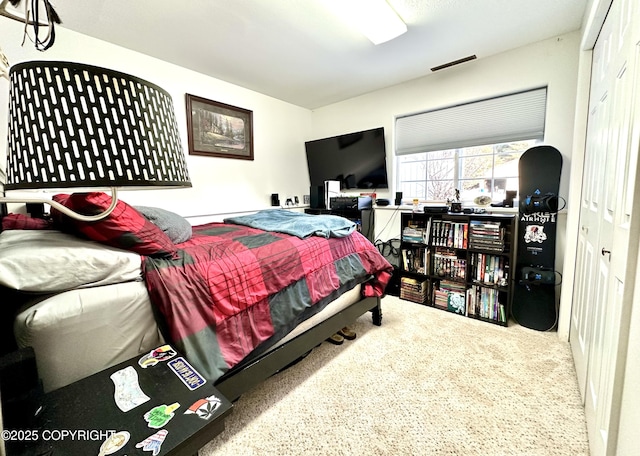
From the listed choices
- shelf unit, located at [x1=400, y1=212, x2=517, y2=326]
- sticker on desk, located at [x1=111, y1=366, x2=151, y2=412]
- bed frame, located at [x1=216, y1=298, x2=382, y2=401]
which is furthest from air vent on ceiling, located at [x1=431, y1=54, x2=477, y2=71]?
sticker on desk, located at [x1=111, y1=366, x2=151, y2=412]

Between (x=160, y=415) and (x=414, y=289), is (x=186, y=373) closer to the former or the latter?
(x=160, y=415)

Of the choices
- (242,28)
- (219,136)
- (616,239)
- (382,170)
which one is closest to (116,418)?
(616,239)

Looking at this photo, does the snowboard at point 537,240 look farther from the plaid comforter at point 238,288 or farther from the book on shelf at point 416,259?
the plaid comforter at point 238,288

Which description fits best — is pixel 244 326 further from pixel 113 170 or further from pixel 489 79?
pixel 489 79

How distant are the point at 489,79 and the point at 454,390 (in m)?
2.83

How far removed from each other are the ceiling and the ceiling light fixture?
70 millimetres

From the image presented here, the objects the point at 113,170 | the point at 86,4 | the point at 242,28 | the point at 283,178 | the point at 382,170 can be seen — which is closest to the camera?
the point at 113,170

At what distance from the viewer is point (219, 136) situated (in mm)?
3215

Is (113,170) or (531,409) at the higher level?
(113,170)

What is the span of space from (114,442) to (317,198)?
135 inches

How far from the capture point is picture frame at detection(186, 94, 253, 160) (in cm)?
299

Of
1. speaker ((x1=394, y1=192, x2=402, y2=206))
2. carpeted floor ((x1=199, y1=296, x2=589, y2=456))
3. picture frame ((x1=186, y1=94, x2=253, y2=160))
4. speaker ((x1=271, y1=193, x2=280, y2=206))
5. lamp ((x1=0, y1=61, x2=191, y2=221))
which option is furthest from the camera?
speaker ((x1=271, y1=193, x2=280, y2=206))

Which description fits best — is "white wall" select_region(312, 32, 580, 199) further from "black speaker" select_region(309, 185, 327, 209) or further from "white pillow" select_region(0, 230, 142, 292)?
"white pillow" select_region(0, 230, 142, 292)

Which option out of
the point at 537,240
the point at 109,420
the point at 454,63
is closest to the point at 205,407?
the point at 109,420
